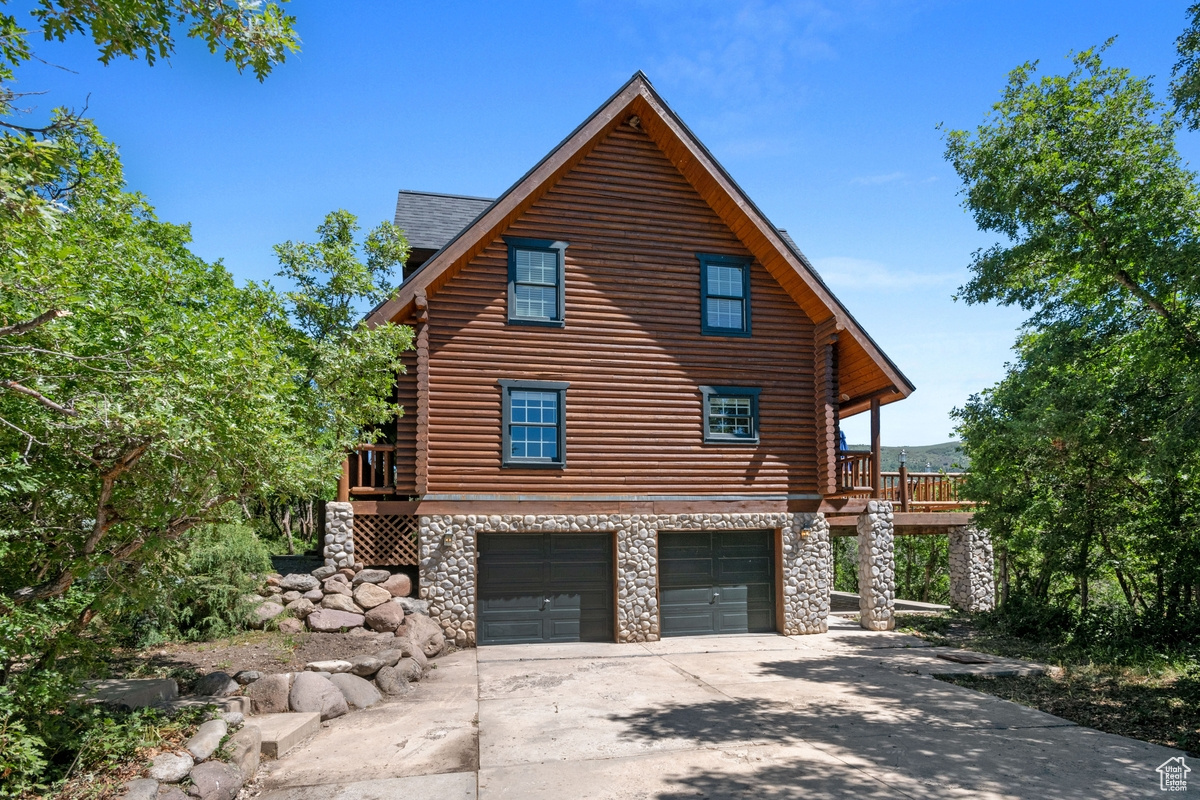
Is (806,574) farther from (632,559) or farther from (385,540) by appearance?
(385,540)

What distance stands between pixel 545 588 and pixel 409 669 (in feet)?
12.5

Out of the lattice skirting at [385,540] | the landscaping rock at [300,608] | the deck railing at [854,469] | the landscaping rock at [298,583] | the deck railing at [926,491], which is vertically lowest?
the landscaping rock at [300,608]

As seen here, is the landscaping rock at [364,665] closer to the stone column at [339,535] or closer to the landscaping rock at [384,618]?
the landscaping rock at [384,618]

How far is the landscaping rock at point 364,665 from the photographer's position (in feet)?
34.4

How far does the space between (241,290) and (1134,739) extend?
37.1 ft

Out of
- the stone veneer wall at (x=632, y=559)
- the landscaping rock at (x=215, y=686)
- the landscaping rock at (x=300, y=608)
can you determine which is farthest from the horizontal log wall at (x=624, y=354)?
the landscaping rock at (x=215, y=686)

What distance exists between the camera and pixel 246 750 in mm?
7164

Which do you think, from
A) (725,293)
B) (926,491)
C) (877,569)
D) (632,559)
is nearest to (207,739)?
(632,559)

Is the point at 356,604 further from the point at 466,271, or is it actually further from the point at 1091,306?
the point at 1091,306

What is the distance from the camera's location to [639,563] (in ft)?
48.0

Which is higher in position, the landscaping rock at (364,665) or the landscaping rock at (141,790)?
the landscaping rock at (141,790)

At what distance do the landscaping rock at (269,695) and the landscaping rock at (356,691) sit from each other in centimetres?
68

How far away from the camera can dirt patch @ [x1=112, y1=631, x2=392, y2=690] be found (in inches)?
380

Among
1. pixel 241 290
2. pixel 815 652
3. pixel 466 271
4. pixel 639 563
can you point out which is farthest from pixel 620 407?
pixel 241 290
